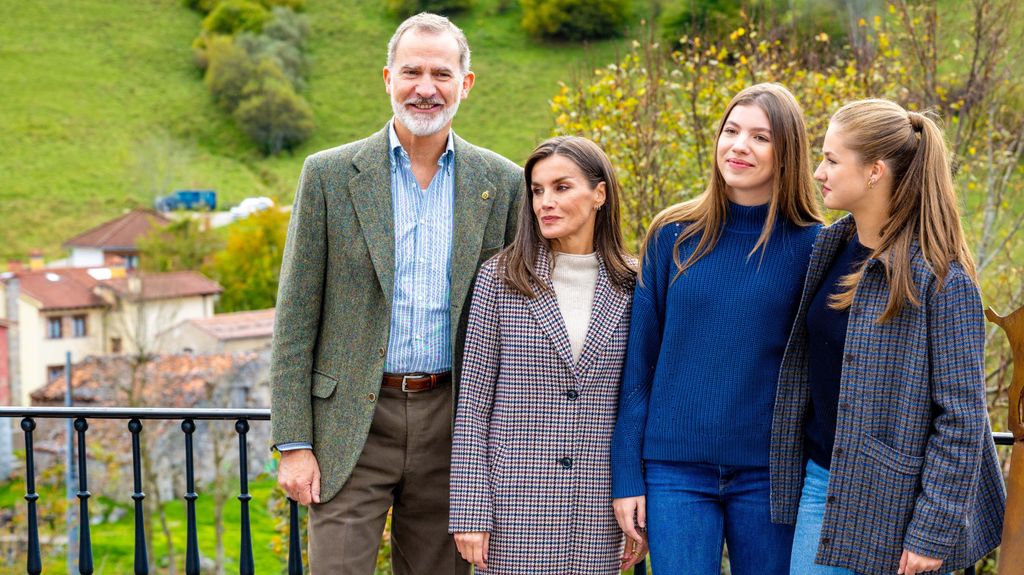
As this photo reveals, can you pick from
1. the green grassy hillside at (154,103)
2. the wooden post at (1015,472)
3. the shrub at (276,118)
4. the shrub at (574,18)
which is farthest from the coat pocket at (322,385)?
the shrub at (276,118)

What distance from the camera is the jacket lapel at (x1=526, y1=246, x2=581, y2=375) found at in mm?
2748

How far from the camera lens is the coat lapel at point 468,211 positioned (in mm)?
2961

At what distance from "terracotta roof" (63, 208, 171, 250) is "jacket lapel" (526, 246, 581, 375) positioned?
46.3 m

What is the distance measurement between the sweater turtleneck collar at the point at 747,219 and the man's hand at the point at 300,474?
4.44 ft

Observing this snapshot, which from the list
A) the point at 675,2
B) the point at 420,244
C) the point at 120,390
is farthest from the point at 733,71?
the point at 675,2

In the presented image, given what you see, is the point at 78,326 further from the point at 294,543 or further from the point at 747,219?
the point at 747,219

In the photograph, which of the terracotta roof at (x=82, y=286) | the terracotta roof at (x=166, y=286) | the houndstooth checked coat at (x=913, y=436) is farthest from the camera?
the terracotta roof at (x=166, y=286)

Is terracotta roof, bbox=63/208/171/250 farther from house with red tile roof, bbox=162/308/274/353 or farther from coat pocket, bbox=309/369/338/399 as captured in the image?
coat pocket, bbox=309/369/338/399

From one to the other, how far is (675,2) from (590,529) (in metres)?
50.1

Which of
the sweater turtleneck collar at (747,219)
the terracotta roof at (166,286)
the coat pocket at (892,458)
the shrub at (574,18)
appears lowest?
the coat pocket at (892,458)

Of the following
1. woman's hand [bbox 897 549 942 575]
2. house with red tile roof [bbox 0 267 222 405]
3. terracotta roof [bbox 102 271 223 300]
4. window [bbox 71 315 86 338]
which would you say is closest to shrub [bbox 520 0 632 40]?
terracotta roof [bbox 102 271 223 300]

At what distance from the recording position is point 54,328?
36719 mm

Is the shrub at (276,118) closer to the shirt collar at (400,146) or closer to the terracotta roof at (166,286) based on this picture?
Answer: the terracotta roof at (166,286)

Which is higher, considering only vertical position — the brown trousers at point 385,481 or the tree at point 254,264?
the tree at point 254,264
